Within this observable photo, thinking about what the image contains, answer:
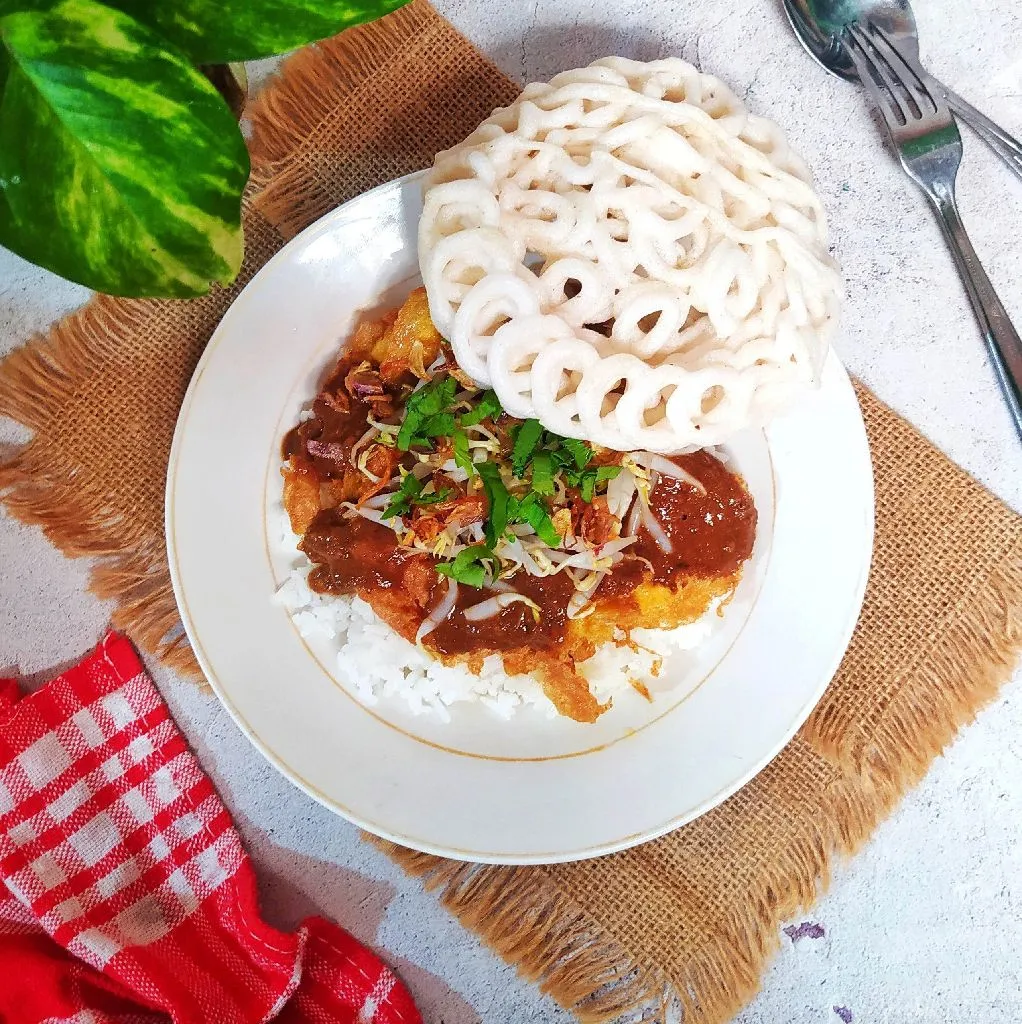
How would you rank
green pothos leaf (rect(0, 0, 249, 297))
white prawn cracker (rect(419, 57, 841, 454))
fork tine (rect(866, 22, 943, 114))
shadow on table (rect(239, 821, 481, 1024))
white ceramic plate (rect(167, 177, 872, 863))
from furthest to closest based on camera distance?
shadow on table (rect(239, 821, 481, 1024)) → fork tine (rect(866, 22, 943, 114)) → white ceramic plate (rect(167, 177, 872, 863)) → white prawn cracker (rect(419, 57, 841, 454)) → green pothos leaf (rect(0, 0, 249, 297))

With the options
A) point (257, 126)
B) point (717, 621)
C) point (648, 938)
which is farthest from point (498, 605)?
point (257, 126)

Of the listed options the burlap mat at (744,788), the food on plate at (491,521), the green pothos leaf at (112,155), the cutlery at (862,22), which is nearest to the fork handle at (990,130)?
the cutlery at (862,22)

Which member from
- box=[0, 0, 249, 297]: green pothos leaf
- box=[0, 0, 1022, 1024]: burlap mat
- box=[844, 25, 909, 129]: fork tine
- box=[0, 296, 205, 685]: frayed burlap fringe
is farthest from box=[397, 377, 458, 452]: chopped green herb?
box=[844, 25, 909, 129]: fork tine

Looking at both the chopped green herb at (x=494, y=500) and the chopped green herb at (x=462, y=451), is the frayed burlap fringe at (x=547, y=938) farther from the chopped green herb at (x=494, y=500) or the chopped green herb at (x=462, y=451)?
the chopped green herb at (x=462, y=451)

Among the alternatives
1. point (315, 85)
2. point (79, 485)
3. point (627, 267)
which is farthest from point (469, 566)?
point (315, 85)

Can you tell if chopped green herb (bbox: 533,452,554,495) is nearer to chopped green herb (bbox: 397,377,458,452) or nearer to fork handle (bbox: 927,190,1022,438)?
chopped green herb (bbox: 397,377,458,452)
